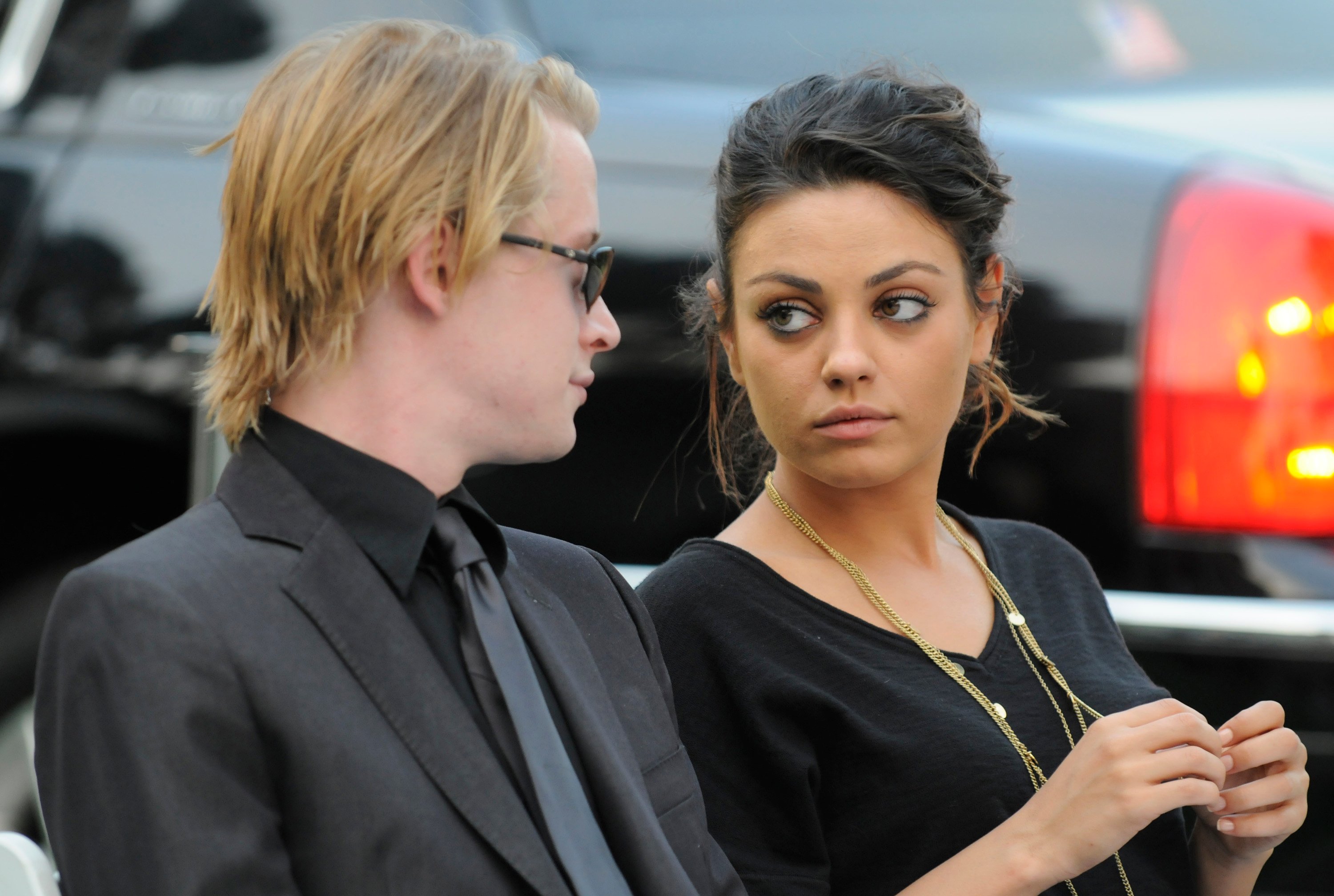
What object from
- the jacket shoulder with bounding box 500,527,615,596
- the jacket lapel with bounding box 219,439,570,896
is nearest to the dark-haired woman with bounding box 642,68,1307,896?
the jacket shoulder with bounding box 500,527,615,596

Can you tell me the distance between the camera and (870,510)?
2080mm

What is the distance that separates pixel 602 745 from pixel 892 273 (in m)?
0.73

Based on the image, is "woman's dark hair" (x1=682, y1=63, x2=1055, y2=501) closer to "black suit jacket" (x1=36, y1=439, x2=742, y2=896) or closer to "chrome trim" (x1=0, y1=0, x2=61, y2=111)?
"black suit jacket" (x1=36, y1=439, x2=742, y2=896)

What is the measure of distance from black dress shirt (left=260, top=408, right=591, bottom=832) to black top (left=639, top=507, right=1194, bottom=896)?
462 millimetres

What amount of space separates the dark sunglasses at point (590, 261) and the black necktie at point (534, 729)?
0.95 ft

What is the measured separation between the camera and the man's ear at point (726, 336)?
81.5 inches

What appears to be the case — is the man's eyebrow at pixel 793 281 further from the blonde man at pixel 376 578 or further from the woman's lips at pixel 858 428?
the blonde man at pixel 376 578

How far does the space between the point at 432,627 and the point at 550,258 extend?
0.40 m

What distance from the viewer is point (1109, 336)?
2.37m

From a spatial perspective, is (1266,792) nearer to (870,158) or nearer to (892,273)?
(892,273)

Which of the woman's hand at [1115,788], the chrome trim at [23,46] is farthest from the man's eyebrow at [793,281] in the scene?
the chrome trim at [23,46]

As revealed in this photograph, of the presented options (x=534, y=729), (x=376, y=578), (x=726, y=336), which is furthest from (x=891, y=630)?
(x=376, y=578)

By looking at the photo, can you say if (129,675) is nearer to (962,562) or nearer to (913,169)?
(913,169)

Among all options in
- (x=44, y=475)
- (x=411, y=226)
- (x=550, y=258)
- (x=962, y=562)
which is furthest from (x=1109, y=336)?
(x=44, y=475)
